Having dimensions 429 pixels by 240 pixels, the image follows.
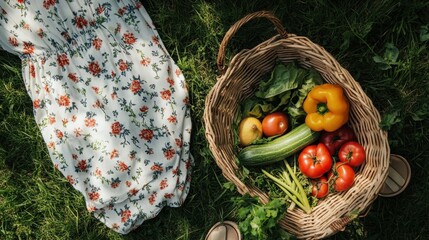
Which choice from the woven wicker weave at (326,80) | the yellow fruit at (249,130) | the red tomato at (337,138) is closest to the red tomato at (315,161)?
the red tomato at (337,138)

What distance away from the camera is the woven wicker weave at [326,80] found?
240 centimetres

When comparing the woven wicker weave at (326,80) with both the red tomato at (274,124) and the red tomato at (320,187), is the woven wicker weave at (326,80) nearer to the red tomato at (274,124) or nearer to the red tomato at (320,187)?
the red tomato at (320,187)

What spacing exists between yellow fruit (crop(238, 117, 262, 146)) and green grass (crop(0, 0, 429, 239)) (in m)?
0.26

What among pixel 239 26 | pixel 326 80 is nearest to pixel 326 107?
pixel 326 80

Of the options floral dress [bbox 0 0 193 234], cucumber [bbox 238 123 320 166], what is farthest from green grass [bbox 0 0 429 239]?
cucumber [bbox 238 123 320 166]

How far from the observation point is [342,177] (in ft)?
8.34

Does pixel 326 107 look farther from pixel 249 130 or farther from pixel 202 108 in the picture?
pixel 202 108

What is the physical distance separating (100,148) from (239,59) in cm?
104

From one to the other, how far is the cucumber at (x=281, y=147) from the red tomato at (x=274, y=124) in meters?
0.04

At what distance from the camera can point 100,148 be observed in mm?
2877

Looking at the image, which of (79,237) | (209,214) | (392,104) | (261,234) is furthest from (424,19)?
(79,237)

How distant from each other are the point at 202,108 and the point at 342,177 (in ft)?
3.16

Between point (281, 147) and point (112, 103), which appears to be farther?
point (112, 103)

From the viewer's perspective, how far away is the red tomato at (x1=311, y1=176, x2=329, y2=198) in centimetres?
265
